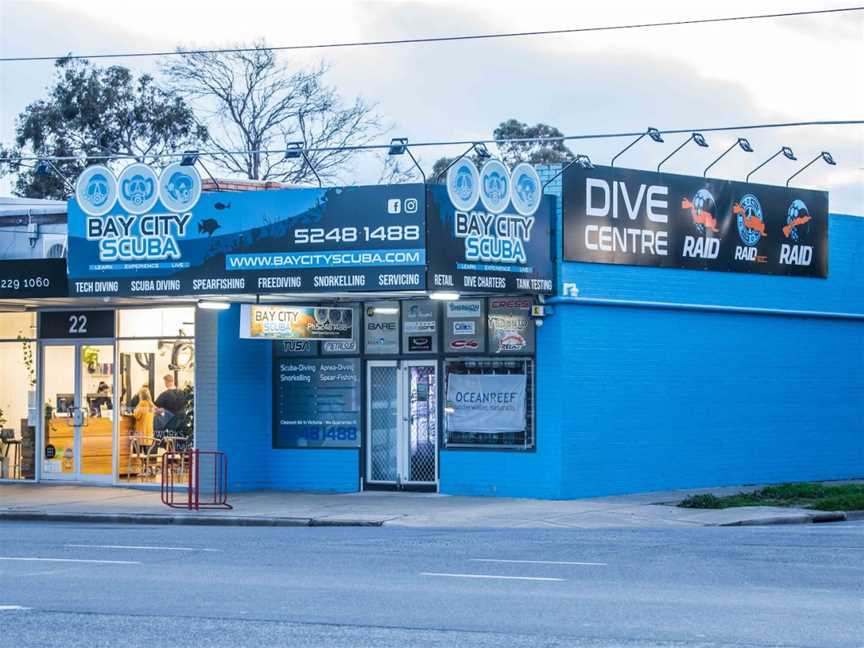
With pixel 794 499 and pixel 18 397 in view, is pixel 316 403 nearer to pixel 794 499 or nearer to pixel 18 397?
pixel 18 397

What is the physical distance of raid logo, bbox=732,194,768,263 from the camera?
2681 cm

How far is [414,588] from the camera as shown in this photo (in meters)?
12.8

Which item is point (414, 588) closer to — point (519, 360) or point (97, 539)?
point (97, 539)

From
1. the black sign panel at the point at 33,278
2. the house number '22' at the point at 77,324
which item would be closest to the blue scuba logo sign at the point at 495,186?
the black sign panel at the point at 33,278

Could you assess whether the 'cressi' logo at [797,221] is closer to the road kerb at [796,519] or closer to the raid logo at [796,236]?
the raid logo at [796,236]

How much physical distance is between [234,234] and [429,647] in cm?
1404

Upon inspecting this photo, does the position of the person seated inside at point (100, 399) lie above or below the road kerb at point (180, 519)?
above

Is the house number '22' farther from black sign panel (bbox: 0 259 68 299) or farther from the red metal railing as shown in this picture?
the red metal railing

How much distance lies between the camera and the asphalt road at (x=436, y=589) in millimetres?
10289

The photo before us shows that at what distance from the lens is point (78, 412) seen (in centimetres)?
2675

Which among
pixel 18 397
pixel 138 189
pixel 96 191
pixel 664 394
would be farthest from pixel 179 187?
pixel 664 394

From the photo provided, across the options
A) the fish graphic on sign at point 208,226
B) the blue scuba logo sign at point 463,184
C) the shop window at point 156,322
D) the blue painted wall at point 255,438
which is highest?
the blue scuba logo sign at point 463,184

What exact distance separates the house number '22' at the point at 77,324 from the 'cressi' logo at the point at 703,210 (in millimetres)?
11107

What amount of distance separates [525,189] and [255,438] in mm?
6789
